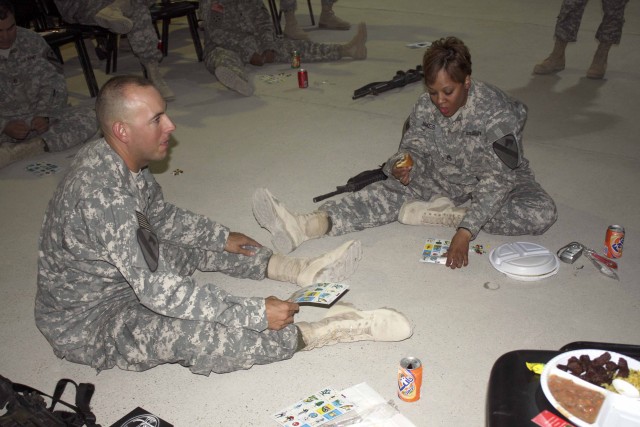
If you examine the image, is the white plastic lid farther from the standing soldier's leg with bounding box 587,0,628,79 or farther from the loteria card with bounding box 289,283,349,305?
the standing soldier's leg with bounding box 587,0,628,79

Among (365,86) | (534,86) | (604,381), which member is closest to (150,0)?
(365,86)

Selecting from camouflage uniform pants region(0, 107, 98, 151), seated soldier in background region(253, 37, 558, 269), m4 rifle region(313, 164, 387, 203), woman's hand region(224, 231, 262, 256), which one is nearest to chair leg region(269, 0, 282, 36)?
camouflage uniform pants region(0, 107, 98, 151)

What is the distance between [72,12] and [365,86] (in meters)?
2.93

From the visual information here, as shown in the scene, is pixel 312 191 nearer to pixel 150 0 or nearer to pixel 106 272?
pixel 106 272

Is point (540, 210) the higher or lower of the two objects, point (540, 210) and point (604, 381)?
the lower

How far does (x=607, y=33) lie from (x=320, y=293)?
3.94 m

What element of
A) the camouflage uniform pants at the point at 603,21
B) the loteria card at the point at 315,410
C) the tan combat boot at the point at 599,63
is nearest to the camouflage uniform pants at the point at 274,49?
the camouflage uniform pants at the point at 603,21

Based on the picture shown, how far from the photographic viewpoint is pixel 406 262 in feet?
9.60

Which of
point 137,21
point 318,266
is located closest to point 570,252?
point 318,266

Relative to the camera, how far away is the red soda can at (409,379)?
6.60ft

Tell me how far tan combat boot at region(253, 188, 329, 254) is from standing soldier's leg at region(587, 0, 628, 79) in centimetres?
334

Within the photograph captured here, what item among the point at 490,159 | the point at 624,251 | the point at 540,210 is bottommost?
the point at 624,251

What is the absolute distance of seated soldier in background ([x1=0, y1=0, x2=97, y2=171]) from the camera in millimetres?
4238

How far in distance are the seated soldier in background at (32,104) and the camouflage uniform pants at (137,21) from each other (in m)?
1.00
